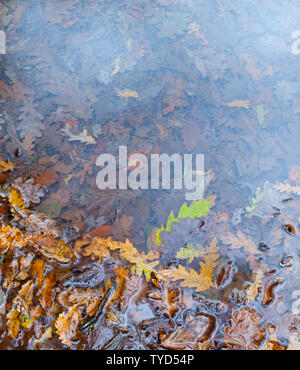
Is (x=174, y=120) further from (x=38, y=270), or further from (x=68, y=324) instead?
(x=68, y=324)

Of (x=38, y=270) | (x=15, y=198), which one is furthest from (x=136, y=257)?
(x=15, y=198)

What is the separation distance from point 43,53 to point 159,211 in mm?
1274

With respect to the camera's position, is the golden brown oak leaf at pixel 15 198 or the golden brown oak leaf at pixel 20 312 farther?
the golden brown oak leaf at pixel 15 198

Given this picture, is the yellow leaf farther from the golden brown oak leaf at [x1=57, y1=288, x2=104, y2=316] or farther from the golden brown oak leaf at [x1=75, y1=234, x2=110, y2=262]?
the golden brown oak leaf at [x1=57, y1=288, x2=104, y2=316]

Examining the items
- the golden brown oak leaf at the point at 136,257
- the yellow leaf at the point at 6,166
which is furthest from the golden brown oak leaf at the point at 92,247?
the yellow leaf at the point at 6,166

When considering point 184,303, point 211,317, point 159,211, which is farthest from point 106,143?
point 211,317

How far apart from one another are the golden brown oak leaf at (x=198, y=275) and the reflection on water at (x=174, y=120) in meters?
0.04

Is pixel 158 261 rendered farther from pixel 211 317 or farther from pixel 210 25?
pixel 210 25

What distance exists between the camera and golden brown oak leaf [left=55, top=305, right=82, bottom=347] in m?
1.31

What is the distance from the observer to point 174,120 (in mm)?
1764

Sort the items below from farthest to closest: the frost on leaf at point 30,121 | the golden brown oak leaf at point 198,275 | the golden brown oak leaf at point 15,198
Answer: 1. the frost on leaf at point 30,121
2. the golden brown oak leaf at point 15,198
3. the golden brown oak leaf at point 198,275

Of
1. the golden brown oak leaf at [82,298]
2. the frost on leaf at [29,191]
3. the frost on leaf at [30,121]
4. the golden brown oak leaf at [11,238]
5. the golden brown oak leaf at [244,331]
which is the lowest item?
the golden brown oak leaf at [244,331]

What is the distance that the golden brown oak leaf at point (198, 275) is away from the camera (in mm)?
1442

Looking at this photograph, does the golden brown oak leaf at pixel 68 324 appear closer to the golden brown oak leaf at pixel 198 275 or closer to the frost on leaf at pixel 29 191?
the golden brown oak leaf at pixel 198 275
